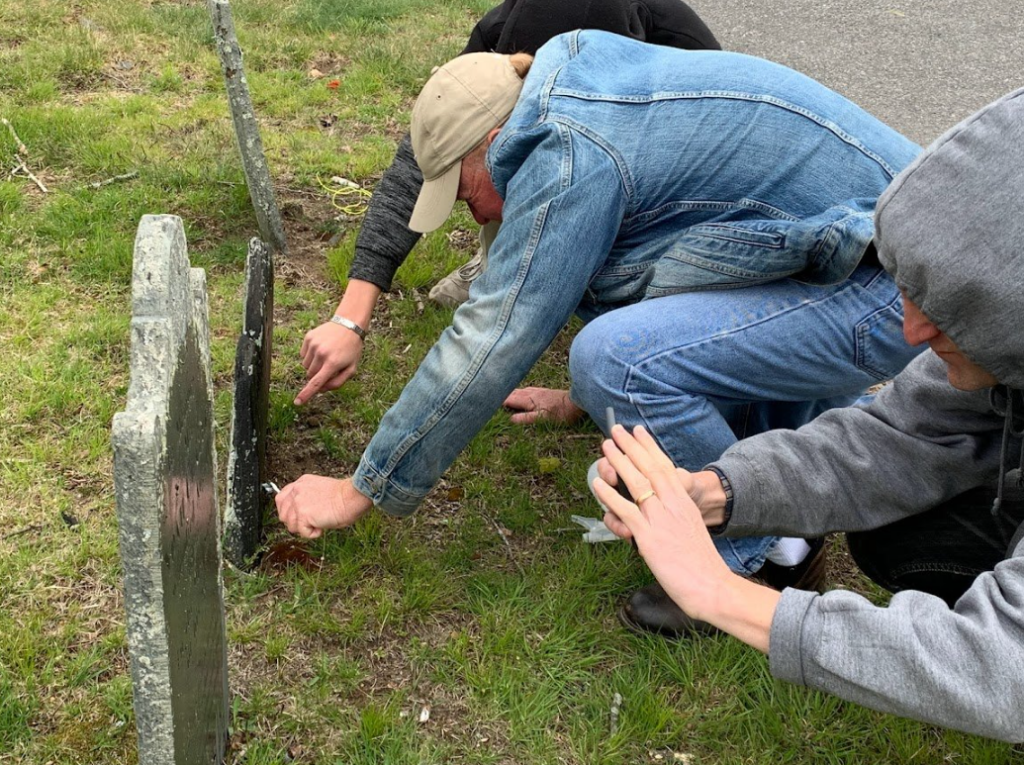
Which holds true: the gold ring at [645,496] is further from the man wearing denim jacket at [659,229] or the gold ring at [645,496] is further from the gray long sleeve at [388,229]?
Answer: the gray long sleeve at [388,229]

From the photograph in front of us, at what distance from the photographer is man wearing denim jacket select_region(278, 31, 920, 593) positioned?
2.26 meters

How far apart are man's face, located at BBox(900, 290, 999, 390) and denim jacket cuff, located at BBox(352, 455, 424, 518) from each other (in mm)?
1234

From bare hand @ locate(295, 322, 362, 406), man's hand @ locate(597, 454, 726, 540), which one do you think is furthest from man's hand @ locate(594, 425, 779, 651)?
bare hand @ locate(295, 322, 362, 406)

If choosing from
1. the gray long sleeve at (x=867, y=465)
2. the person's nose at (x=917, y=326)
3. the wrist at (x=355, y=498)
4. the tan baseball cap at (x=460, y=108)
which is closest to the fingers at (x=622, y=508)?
the gray long sleeve at (x=867, y=465)

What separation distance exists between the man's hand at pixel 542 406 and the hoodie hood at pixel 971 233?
175 cm

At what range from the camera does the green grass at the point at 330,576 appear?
93.8 inches

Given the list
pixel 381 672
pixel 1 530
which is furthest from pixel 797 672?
pixel 1 530

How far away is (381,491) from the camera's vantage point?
2465mm

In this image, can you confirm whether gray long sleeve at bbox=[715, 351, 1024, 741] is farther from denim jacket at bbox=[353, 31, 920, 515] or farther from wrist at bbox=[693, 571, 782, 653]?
denim jacket at bbox=[353, 31, 920, 515]

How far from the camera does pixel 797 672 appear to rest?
1.67m

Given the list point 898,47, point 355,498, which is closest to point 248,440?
point 355,498

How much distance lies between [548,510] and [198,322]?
1404mm

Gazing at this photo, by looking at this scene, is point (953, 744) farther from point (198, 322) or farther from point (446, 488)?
point (198, 322)

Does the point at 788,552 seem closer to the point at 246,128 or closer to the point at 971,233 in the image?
the point at 971,233
